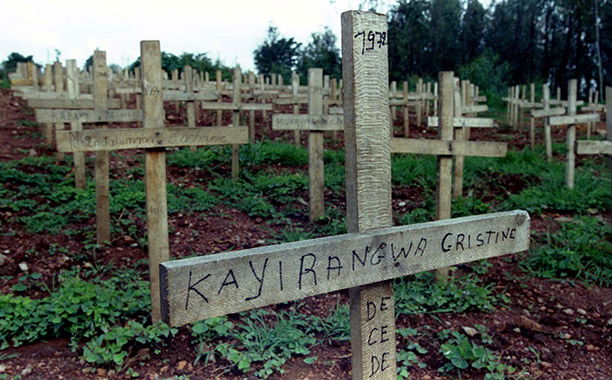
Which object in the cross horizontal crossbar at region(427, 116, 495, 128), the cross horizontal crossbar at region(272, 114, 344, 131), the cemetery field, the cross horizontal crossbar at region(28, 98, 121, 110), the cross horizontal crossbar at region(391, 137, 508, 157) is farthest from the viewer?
the cross horizontal crossbar at region(427, 116, 495, 128)

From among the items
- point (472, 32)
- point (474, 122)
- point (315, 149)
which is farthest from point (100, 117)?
point (472, 32)

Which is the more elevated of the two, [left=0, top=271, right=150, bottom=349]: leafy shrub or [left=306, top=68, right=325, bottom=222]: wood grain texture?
[left=306, top=68, right=325, bottom=222]: wood grain texture

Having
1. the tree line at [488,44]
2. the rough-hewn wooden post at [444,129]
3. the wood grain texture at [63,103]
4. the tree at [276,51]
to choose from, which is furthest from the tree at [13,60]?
the rough-hewn wooden post at [444,129]

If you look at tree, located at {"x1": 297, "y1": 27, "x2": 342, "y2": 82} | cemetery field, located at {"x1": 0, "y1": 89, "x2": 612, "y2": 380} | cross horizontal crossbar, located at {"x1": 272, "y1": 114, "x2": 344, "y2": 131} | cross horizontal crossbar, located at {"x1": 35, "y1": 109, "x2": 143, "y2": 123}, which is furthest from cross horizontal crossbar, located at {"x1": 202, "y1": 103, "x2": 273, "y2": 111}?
tree, located at {"x1": 297, "y1": 27, "x2": 342, "y2": 82}

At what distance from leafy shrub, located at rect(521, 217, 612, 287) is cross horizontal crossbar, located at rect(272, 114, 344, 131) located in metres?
2.39

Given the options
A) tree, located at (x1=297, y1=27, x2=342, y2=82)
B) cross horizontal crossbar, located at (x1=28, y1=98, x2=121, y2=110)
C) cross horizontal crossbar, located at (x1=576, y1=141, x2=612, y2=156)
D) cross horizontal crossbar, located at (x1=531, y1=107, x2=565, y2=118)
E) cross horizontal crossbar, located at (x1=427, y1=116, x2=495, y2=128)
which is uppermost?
tree, located at (x1=297, y1=27, x2=342, y2=82)

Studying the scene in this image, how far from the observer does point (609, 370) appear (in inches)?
139

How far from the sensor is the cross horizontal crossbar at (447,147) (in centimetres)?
412

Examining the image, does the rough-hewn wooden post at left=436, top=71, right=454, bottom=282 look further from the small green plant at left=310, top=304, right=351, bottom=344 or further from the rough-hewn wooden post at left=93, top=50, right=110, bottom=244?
the rough-hewn wooden post at left=93, top=50, right=110, bottom=244

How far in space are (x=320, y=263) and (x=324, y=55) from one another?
101ft

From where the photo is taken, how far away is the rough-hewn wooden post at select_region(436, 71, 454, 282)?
14.4 ft

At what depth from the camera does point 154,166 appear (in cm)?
356

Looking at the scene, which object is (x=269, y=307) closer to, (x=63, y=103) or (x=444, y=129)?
(x=444, y=129)

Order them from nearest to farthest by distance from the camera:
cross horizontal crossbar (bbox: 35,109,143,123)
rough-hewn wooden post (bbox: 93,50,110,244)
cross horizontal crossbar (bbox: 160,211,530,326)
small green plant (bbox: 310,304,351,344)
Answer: cross horizontal crossbar (bbox: 160,211,530,326) → small green plant (bbox: 310,304,351,344) → cross horizontal crossbar (bbox: 35,109,143,123) → rough-hewn wooden post (bbox: 93,50,110,244)
